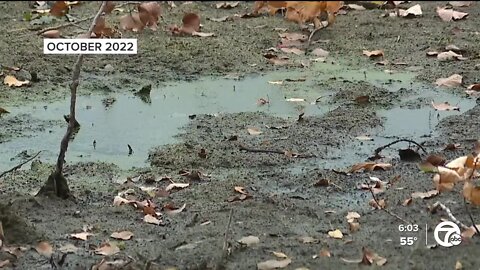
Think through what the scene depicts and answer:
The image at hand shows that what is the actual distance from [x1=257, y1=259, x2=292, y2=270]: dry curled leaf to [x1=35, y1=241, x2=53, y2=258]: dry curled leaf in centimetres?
75

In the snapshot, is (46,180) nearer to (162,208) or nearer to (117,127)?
(162,208)

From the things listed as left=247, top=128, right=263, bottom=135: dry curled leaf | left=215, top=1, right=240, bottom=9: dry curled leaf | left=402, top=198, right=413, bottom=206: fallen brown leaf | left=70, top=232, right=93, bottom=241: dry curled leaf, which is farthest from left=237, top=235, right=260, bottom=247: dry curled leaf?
left=215, top=1, right=240, bottom=9: dry curled leaf

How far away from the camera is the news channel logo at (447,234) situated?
3.26 meters

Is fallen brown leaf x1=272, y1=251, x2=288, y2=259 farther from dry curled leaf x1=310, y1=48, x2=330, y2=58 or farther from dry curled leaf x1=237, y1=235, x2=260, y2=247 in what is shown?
dry curled leaf x1=310, y1=48, x2=330, y2=58

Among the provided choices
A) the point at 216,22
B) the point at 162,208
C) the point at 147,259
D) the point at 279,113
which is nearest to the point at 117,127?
the point at 279,113

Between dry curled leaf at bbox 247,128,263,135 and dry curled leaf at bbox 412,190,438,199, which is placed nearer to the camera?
dry curled leaf at bbox 412,190,438,199

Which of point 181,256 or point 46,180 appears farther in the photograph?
point 46,180

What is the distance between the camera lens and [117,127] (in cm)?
495

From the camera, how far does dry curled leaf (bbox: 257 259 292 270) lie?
3115 mm

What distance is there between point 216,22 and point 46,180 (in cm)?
326

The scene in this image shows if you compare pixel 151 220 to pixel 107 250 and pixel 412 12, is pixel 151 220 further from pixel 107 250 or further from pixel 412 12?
pixel 412 12

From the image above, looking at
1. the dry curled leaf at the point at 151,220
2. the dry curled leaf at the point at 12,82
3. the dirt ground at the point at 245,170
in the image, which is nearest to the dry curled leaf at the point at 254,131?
the dirt ground at the point at 245,170

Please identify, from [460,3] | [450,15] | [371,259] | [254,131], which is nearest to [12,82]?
[254,131]

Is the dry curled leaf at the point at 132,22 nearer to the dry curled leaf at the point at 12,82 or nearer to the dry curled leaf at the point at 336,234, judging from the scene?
the dry curled leaf at the point at 336,234
